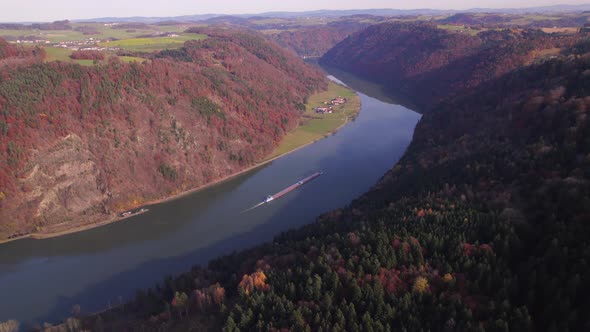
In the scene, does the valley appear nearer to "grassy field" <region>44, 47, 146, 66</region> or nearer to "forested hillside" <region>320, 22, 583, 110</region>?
"grassy field" <region>44, 47, 146, 66</region>

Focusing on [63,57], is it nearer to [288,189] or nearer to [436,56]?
[288,189]

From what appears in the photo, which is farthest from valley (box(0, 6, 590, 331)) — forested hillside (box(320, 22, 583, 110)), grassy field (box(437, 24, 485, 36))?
grassy field (box(437, 24, 485, 36))

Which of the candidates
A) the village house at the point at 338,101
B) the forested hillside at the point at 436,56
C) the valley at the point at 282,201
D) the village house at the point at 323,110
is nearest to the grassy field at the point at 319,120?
the valley at the point at 282,201

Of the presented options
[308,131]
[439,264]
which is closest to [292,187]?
[308,131]

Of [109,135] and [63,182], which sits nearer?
[63,182]

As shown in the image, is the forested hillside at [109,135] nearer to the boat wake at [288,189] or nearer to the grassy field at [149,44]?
the boat wake at [288,189]

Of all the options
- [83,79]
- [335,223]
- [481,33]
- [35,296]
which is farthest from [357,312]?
[481,33]

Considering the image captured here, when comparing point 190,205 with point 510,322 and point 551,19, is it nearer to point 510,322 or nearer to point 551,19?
point 510,322
